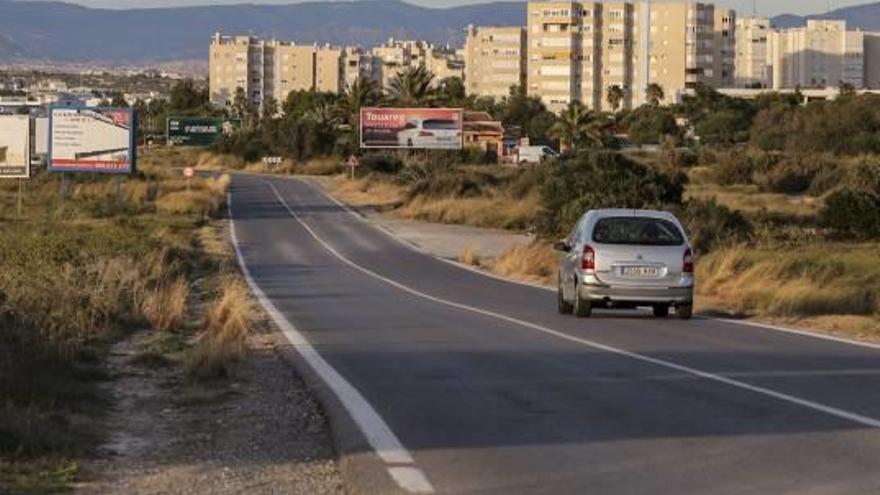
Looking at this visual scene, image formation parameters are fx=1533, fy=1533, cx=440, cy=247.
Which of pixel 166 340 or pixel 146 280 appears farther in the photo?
pixel 146 280

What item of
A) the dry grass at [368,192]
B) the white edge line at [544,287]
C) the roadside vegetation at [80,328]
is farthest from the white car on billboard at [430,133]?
the roadside vegetation at [80,328]

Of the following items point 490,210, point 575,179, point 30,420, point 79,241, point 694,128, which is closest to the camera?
point 30,420

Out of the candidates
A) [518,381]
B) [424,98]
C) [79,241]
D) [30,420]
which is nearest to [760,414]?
[518,381]

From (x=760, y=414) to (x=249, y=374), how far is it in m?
5.41

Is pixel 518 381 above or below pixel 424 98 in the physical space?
below

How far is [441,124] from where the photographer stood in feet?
327

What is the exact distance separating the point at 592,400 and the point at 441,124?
87609 millimetres

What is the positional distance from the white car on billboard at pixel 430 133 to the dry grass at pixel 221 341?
256 ft

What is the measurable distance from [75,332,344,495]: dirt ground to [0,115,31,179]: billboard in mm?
60035

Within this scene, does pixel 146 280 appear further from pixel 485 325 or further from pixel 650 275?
pixel 650 275

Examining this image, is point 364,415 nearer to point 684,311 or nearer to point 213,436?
point 213,436

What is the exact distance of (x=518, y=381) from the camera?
14078 millimetres

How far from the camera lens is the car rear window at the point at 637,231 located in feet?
72.8

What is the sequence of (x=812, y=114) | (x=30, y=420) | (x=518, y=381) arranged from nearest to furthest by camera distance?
1. (x=30, y=420)
2. (x=518, y=381)
3. (x=812, y=114)
